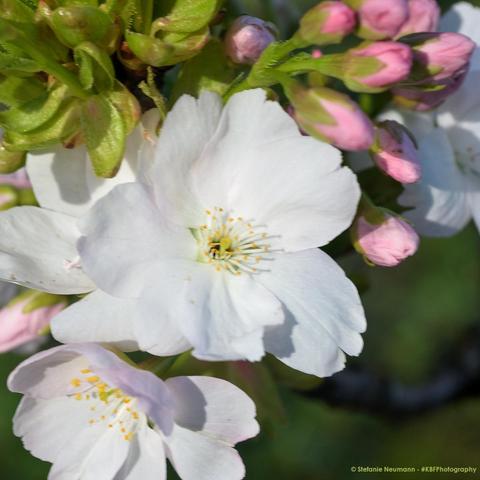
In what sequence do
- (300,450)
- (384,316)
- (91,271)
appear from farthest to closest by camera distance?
1. (384,316)
2. (300,450)
3. (91,271)

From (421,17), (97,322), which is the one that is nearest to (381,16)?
(421,17)

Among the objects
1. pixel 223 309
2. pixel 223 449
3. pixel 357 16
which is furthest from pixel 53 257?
pixel 357 16

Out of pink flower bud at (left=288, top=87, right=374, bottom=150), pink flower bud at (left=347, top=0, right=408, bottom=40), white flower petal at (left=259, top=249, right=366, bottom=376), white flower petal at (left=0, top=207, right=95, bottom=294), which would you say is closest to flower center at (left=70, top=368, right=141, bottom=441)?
white flower petal at (left=0, top=207, right=95, bottom=294)

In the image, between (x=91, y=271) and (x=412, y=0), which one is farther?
(x=412, y=0)

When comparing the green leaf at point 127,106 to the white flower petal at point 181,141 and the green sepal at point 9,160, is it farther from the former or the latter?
the green sepal at point 9,160

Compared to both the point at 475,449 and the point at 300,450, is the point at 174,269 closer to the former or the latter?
the point at 300,450

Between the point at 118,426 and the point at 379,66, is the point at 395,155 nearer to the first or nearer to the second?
the point at 379,66
